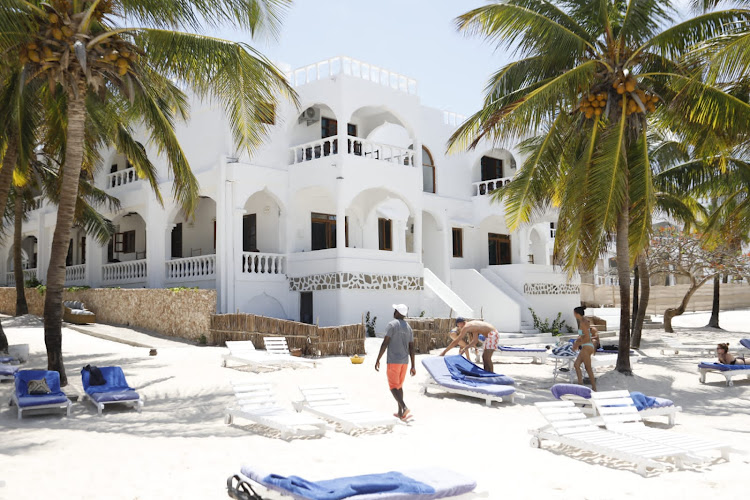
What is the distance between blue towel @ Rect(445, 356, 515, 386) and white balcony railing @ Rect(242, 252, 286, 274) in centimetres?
1083

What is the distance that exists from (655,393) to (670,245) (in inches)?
646

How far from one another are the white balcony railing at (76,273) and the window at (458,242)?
15.3 meters

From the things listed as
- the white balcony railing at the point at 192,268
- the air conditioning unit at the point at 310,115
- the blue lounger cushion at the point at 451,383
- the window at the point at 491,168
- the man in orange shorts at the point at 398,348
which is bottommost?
the blue lounger cushion at the point at 451,383

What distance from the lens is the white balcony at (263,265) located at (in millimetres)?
21862

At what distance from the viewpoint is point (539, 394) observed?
12.4m

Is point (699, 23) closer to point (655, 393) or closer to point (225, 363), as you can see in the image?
point (655, 393)

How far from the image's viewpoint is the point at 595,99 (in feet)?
43.2

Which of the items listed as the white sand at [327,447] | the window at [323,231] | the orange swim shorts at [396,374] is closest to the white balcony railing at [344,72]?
the window at [323,231]

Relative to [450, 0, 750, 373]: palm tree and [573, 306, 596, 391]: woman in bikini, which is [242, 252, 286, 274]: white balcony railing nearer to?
[450, 0, 750, 373]: palm tree

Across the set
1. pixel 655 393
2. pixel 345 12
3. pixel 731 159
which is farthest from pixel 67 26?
pixel 731 159

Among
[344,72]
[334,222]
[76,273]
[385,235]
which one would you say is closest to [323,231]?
[334,222]

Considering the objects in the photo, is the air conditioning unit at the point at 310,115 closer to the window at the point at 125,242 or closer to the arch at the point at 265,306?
the arch at the point at 265,306

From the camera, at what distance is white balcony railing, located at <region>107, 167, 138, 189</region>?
1036 inches

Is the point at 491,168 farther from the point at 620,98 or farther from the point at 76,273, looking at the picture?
the point at 76,273
